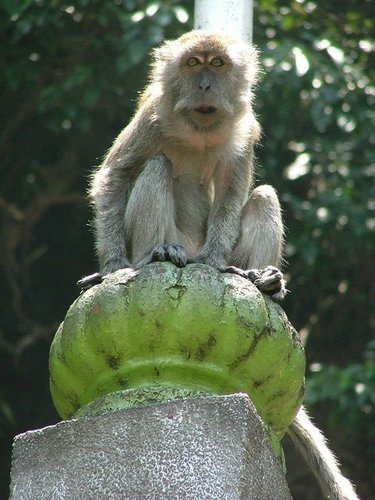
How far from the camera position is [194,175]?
796 cm

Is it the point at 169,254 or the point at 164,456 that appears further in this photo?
the point at 169,254

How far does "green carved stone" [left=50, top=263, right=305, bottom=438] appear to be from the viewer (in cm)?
544

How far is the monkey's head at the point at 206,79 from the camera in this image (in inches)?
299

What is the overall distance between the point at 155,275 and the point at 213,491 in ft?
3.87

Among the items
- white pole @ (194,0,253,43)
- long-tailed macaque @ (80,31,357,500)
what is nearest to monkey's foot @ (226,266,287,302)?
long-tailed macaque @ (80,31,357,500)

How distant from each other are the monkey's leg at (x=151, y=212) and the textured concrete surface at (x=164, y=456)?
207 centimetres

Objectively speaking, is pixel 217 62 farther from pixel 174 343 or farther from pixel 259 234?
pixel 174 343

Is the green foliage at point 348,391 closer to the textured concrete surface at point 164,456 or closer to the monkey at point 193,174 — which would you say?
the monkey at point 193,174

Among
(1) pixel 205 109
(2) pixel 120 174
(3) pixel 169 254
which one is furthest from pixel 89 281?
(1) pixel 205 109

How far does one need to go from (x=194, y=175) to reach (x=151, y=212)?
83 cm

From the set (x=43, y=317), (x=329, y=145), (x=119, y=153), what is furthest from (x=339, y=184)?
(x=119, y=153)

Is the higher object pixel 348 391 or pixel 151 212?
pixel 151 212

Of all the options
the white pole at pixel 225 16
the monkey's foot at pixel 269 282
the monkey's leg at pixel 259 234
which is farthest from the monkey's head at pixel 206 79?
the monkey's foot at pixel 269 282

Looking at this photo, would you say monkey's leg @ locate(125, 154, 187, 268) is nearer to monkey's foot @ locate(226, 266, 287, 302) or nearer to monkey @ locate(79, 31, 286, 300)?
monkey @ locate(79, 31, 286, 300)
